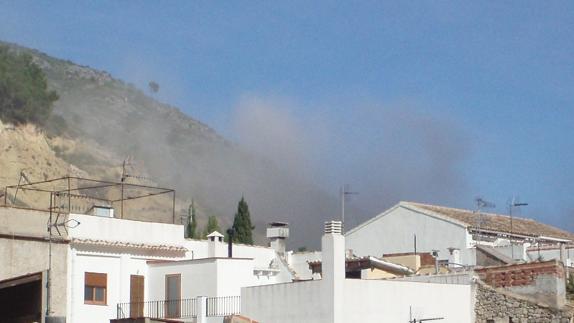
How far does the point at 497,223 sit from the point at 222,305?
24.6 metres

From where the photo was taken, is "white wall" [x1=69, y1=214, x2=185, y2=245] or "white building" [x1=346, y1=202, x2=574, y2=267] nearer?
"white wall" [x1=69, y1=214, x2=185, y2=245]

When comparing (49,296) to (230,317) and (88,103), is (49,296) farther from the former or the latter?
(88,103)

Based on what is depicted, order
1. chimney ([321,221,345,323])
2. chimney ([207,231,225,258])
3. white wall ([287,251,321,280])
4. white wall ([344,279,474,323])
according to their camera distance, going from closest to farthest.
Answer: chimney ([321,221,345,323]), white wall ([344,279,474,323]), chimney ([207,231,225,258]), white wall ([287,251,321,280])

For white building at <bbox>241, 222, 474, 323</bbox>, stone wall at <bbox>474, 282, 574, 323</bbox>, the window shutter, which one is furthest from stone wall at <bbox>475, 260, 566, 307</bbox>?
the window shutter

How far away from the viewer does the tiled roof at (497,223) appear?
191 ft

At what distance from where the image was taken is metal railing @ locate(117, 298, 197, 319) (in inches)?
1614

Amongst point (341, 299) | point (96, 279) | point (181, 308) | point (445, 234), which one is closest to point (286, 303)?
point (341, 299)

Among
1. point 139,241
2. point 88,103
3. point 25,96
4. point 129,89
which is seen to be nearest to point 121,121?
point 88,103

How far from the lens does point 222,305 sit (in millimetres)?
40000

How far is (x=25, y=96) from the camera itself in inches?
4355

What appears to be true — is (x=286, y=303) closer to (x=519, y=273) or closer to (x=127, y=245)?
(x=127, y=245)

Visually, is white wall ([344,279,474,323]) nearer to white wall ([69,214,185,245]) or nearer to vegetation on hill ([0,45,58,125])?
white wall ([69,214,185,245])

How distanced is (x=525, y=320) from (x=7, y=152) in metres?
71.6

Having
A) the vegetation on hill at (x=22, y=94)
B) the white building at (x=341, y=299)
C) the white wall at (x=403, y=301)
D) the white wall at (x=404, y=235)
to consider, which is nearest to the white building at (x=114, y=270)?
the white building at (x=341, y=299)
